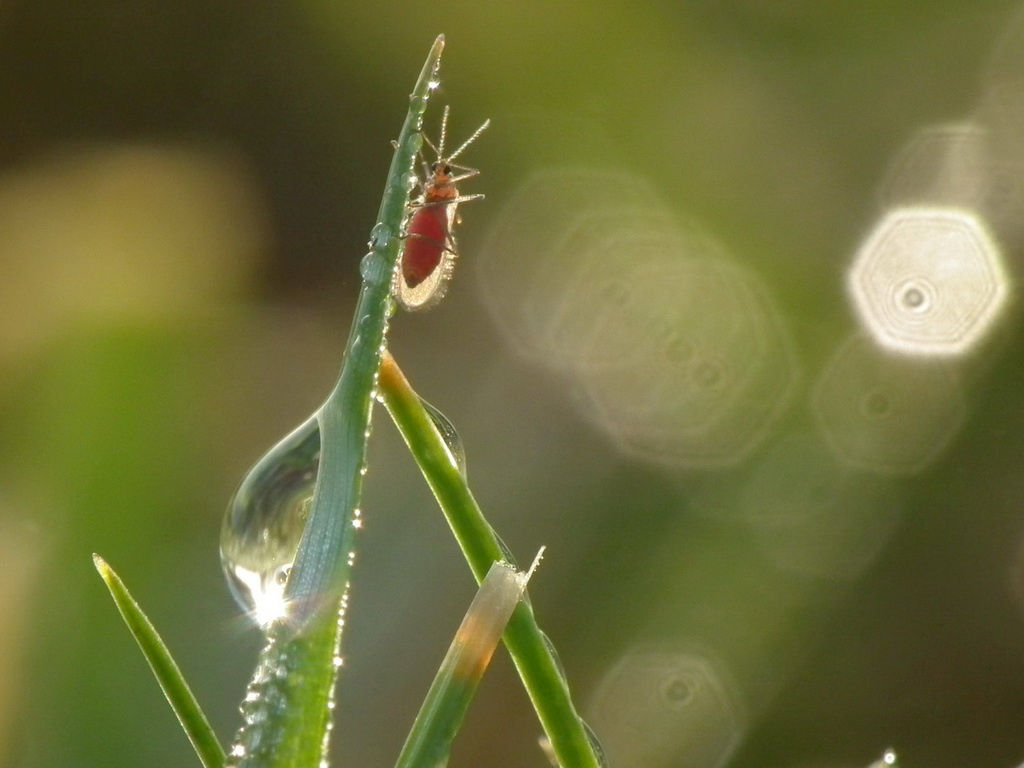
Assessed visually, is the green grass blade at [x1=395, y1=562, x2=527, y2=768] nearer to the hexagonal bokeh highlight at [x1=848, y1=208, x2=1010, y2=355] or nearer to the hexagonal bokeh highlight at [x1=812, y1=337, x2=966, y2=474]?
the hexagonal bokeh highlight at [x1=812, y1=337, x2=966, y2=474]

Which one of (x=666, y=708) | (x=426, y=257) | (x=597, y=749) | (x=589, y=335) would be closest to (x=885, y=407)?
(x=589, y=335)

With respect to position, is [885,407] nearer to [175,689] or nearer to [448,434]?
[448,434]

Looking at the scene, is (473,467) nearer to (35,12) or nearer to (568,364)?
(568,364)

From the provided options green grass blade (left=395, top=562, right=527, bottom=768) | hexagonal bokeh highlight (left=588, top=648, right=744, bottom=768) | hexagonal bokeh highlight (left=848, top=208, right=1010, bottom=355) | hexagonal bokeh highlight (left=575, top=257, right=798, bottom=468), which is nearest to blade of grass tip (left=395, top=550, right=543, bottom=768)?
green grass blade (left=395, top=562, right=527, bottom=768)

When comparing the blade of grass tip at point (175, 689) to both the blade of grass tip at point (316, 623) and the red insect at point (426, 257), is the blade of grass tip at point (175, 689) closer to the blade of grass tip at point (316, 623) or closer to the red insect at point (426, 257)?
the blade of grass tip at point (316, 623)

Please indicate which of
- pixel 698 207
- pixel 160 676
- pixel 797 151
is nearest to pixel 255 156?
pixel 698 207

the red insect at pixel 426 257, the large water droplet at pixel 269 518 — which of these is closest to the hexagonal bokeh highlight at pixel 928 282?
the red insect at pixel 426 257
